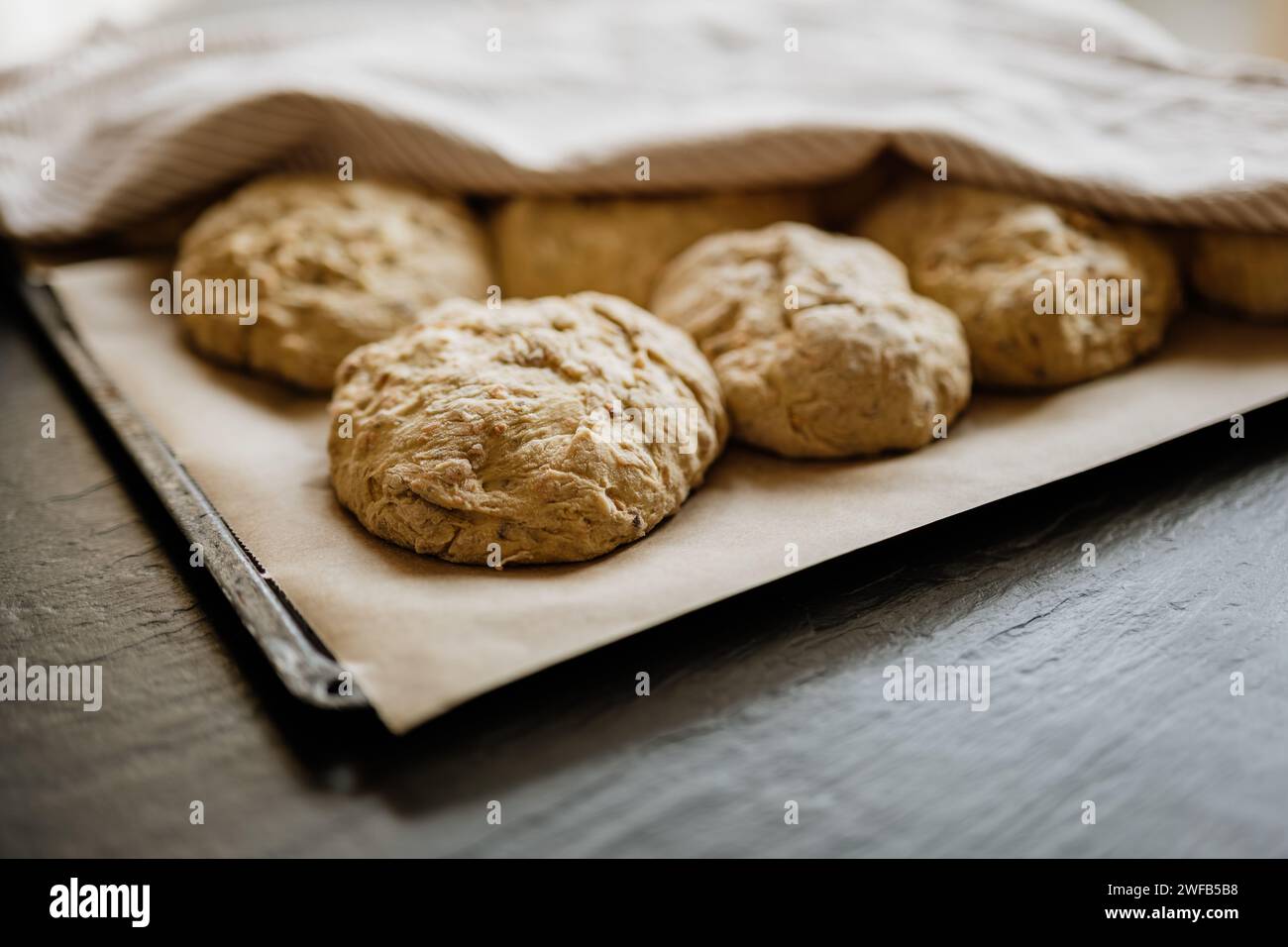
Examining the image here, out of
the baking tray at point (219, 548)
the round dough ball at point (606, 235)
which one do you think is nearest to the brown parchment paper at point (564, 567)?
the baking tray at point (219, 548)

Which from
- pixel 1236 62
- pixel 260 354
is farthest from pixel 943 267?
pixel 260 354

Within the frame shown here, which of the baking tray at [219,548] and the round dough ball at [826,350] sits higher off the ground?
the round dough ball at [826,350]

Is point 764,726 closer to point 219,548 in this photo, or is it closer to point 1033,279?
point 219,548

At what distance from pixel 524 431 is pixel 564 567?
0.70ft

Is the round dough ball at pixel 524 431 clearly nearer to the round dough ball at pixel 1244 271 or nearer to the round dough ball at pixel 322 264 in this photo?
the round dough ball at pixel 322 264

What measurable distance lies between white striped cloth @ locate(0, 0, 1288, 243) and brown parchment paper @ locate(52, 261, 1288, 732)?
Answer: 344mm

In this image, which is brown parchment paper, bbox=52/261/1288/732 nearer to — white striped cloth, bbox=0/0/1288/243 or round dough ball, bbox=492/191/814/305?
white striped cloth, bbox=0/0/1288/243

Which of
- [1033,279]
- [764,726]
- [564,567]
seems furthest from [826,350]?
[764,726]

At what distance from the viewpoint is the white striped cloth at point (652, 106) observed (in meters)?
2.02

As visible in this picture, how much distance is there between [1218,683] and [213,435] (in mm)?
1557

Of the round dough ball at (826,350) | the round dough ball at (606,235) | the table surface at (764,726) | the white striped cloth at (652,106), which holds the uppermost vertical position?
the white striped cloth at (652,106)

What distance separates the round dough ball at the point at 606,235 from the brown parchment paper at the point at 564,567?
52cm

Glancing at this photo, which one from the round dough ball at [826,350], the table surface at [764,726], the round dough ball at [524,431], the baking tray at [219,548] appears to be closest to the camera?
the table surface at [764,726]

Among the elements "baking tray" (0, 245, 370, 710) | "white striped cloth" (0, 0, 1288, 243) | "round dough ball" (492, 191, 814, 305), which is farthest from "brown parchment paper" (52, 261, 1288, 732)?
"round dough ball" (492, 191, 814, 305)
